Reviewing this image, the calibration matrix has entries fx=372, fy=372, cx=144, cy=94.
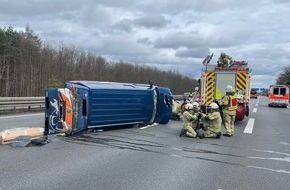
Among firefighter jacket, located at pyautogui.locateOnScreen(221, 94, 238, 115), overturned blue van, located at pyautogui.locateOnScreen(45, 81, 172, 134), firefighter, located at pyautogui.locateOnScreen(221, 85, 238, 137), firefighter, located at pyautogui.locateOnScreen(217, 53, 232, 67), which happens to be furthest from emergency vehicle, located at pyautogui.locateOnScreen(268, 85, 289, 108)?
firefighter jacket, located at pyautogui.locateOnScreen(221, 94, 238, 115)

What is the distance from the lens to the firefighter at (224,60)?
16547 millimetres

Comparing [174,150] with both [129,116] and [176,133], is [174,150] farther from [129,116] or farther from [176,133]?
[129,116]

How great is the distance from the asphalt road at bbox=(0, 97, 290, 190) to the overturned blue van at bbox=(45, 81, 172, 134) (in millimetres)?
447

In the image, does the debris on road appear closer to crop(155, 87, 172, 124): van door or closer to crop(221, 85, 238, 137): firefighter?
crop(155, 87, 172, 124): van door

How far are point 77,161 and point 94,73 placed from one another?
111 ft

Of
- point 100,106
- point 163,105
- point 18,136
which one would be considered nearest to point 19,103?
point 163,105

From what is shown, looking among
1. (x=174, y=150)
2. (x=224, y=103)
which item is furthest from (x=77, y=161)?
(x=224, y=103)

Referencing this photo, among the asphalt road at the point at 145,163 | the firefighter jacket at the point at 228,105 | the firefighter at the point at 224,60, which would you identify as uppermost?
the firefighter at the point at 224,60

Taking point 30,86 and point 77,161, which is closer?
point 77,161

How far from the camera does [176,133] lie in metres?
11.6

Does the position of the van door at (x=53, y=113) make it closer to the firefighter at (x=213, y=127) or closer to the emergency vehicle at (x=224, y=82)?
the firefighter at (x=213, y=127)

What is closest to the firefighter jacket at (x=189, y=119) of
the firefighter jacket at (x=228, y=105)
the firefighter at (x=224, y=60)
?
the firefighter jacket at (x=228, y=105)

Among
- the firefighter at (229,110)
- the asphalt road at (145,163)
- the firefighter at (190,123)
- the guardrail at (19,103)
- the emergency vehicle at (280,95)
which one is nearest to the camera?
the asphalt road at (145,163)

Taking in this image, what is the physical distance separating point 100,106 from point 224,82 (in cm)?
711
